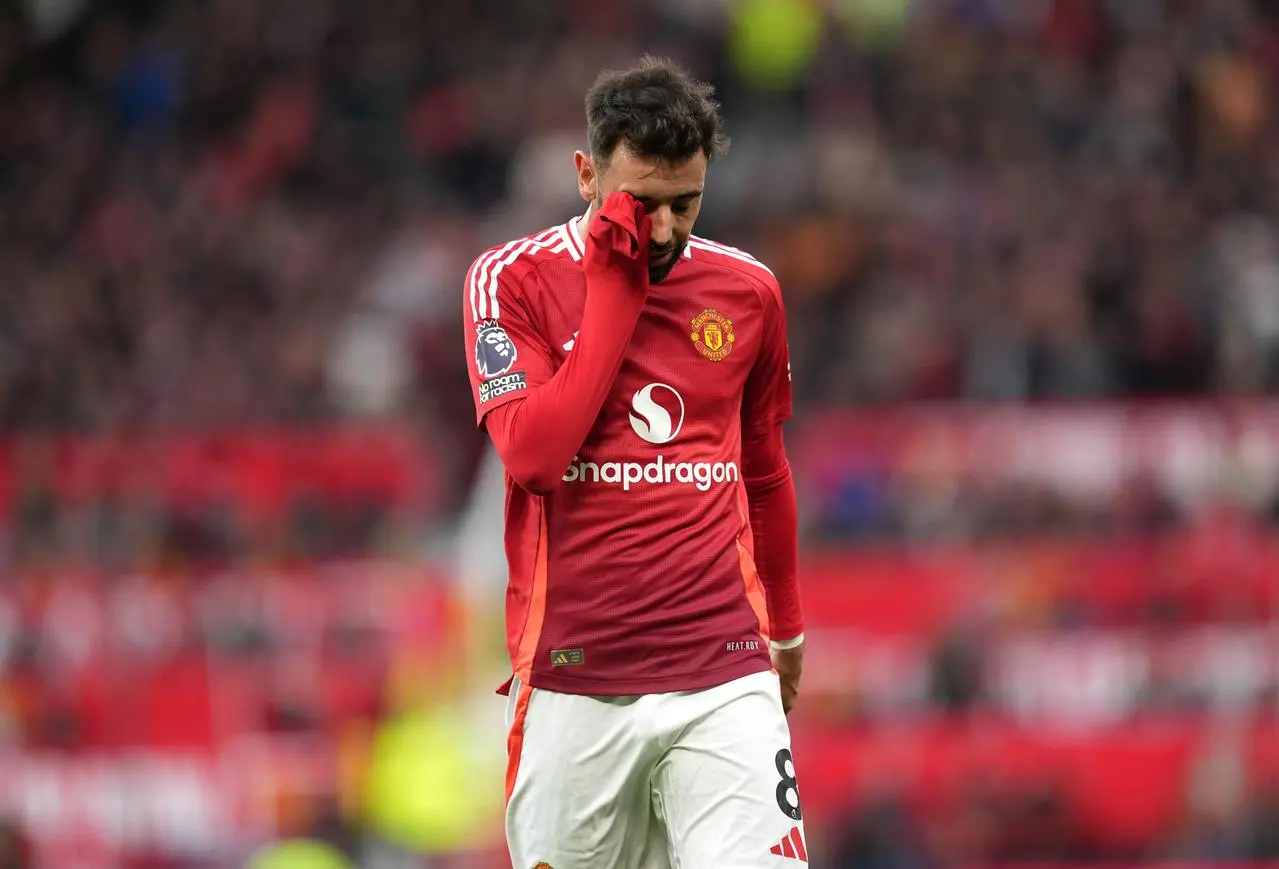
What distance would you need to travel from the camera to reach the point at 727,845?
3955mm

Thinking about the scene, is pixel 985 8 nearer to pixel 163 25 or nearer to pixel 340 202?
pixel 340 202

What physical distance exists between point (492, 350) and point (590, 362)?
0.27 meters

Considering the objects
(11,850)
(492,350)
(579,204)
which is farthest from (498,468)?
(492,350)

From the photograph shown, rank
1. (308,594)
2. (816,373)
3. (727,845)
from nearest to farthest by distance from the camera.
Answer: (727,845)
(308,594)
(816,373)

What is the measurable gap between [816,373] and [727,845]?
841cm

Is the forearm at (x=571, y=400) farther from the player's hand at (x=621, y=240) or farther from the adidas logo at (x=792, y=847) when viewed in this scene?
the adidas logo at (x=792, y=847)

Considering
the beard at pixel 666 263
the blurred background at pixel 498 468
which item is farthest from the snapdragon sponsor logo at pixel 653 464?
the blurred background at pixel 498 468

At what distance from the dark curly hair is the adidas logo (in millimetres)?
1350

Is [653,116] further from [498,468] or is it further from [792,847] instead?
[498,468]

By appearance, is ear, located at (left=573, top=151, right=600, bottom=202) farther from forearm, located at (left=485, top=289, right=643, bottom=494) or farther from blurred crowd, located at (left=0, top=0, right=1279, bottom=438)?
blurred crowd, located at (left=0, top=0, right=1279, bottom=438)

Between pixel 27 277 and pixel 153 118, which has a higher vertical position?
pixel 153 118

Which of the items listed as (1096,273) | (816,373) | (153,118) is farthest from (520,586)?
(153,118)

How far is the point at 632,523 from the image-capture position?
13.4 ft

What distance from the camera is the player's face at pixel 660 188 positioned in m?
3.95
